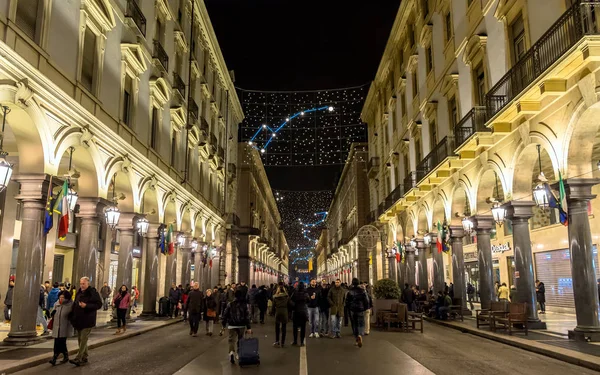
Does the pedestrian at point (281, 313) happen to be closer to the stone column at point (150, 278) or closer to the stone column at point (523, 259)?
the stone column at point (523, 259)

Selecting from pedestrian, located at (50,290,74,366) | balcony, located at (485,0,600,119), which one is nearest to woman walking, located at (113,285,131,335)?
pedestrian, located at (50,290,74,366)

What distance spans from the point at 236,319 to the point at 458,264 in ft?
47.7

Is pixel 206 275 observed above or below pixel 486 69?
below

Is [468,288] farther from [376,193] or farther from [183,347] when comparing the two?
[183,347]

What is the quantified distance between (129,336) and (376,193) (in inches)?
1201

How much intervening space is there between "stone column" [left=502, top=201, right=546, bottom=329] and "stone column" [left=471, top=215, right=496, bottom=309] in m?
3.05

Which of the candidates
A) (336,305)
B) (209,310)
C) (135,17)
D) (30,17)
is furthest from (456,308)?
(30,17)

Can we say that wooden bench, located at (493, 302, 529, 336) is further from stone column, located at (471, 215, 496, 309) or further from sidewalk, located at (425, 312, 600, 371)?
stone column, located at (471, 215, 496, 309)

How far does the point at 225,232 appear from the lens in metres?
41.8

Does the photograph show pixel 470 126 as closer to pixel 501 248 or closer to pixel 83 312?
pixel 501 248

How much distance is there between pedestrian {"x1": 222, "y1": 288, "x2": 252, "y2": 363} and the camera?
1055 centimetres

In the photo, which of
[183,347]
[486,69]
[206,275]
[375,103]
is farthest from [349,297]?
[375,103]

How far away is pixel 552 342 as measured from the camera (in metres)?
12.9

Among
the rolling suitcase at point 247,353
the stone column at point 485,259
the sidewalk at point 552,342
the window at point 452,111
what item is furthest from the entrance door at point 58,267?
the window at point 452,111
